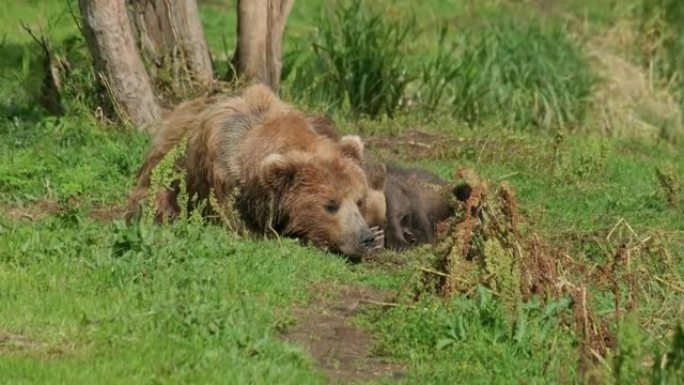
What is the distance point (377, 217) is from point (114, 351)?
3.88 metres

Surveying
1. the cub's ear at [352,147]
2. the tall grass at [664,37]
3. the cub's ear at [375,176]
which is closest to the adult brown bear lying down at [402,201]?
the cub's ear at [375,176]

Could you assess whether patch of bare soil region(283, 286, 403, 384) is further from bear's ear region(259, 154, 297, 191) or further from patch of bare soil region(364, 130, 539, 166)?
patch of bare soil region(364, 130, 539, 166)

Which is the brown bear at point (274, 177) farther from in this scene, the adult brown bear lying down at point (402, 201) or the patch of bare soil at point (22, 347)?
the patch of bare soil at point (22, 347)

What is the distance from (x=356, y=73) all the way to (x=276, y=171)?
5262 mm

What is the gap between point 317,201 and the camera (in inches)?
392

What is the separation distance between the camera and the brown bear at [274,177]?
9.88m

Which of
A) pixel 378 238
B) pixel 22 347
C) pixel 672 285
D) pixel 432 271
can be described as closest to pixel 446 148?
pixel 378 238

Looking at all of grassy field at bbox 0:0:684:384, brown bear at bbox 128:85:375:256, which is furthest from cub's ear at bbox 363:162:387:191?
grassy field at bbox 0:0:684:384

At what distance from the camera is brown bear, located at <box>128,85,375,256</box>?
988 centimetres

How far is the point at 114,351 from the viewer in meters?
6.91

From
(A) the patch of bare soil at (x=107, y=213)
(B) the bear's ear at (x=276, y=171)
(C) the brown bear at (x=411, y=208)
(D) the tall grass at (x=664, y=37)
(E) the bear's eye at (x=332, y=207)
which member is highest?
(B) the bear's ear at (x=276, y=171)

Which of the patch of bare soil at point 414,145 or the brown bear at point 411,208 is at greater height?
the brown bear at point 411,208

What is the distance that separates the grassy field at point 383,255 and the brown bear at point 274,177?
0.41m

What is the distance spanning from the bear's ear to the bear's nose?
57 cm
